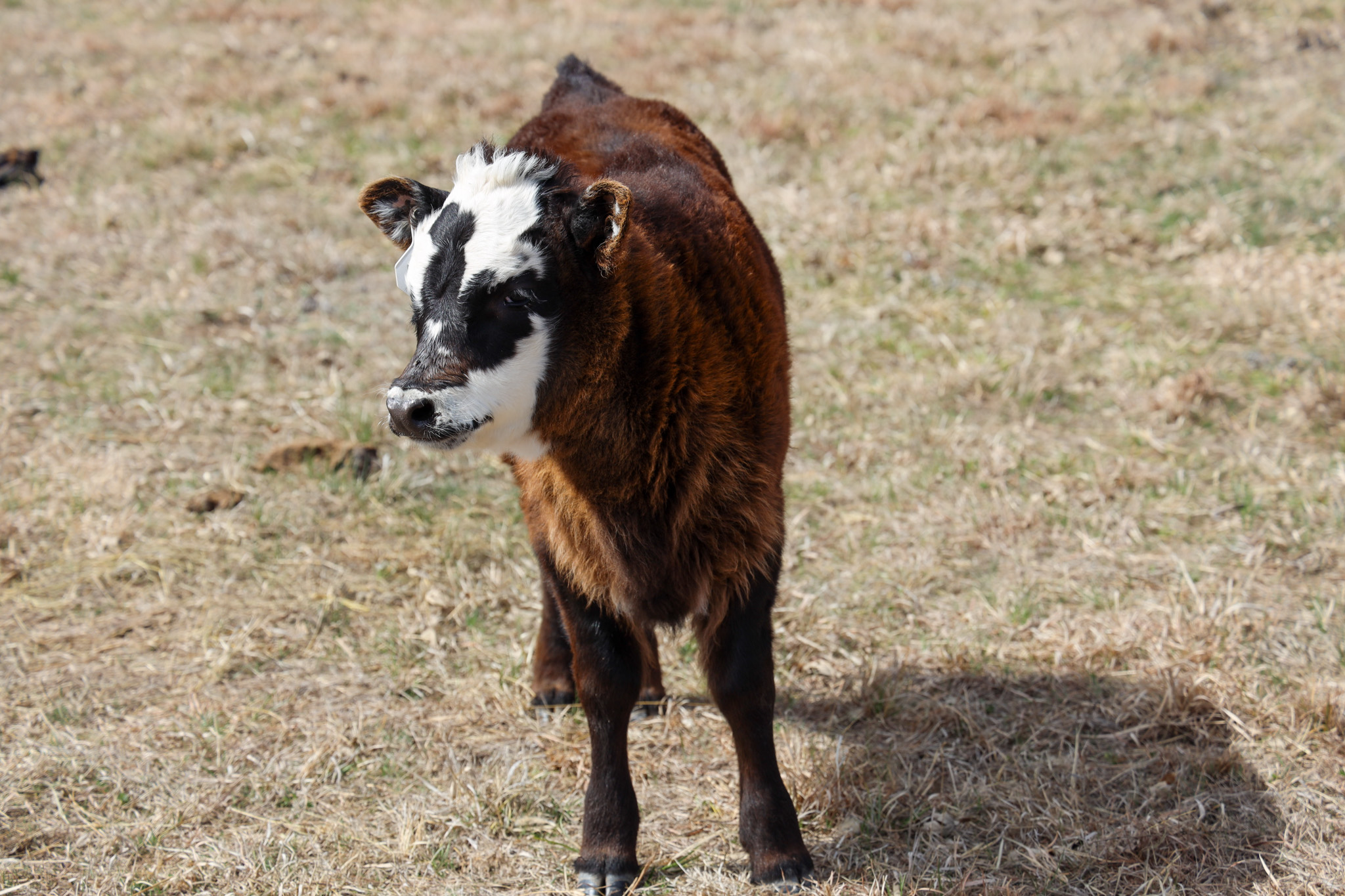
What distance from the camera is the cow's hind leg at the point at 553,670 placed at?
174 inches

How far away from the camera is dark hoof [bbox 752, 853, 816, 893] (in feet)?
11.3

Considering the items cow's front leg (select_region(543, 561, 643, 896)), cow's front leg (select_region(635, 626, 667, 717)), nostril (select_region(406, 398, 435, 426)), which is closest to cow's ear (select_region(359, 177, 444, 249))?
nostril (select_region(406, 398, 435, 426))

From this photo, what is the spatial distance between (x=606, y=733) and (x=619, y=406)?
111cm

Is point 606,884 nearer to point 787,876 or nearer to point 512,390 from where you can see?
point 787,876

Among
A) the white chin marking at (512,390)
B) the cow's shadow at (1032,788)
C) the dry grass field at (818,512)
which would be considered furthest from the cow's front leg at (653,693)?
the white chin marking at (512,390)

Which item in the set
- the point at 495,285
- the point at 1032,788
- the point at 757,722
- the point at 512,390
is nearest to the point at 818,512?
the point at 1032,788

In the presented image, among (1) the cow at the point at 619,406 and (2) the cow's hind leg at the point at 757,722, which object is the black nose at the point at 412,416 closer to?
(1) the cow at the point at 619,406

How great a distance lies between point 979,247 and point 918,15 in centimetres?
520

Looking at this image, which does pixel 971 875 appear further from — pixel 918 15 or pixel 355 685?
pixel 918 15

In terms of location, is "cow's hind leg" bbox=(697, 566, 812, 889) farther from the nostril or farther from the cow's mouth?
the nostril

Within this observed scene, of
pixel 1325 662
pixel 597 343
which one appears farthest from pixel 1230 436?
pixel 597 343

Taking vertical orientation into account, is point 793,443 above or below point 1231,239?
below

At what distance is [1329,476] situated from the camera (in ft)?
17.5

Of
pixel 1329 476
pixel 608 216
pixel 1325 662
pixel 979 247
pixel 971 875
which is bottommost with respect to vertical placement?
pixel 971 875
